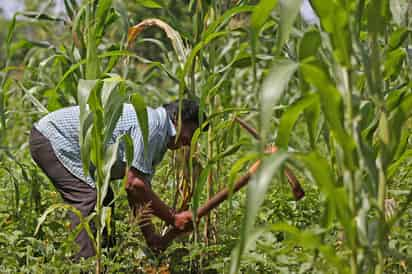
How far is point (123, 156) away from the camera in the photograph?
265 centimetres

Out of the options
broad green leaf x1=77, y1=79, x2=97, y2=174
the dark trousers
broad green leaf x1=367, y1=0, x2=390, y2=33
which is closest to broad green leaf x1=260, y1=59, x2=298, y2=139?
broad green leaf x1=367, y1=0, x2=390, y2=33

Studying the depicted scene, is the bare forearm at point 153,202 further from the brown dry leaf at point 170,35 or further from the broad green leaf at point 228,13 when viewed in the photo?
the broad green leaf at point 228,13

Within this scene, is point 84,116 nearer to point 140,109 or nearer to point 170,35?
point 140,109

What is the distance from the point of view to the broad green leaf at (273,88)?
1.28 metres

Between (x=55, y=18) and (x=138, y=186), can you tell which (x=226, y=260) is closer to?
(x=138, y=186)

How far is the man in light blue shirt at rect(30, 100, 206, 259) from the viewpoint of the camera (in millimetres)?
2439

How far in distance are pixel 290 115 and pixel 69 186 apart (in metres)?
1.48

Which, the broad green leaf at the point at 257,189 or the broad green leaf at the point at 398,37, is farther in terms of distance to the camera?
the broad green leaf at the point at 398,37

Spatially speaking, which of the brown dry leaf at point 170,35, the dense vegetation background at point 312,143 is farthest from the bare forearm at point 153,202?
the brown dry leaf at point 170,35

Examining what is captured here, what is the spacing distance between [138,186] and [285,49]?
67 centimetres

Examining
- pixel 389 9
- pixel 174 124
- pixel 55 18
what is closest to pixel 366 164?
pixel 389 9

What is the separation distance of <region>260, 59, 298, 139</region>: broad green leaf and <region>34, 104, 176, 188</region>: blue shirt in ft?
3.73

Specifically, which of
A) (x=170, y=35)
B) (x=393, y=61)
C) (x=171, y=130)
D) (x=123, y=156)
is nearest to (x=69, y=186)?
(x=123, y=156)

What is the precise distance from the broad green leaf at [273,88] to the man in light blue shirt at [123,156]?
109 centimetres
